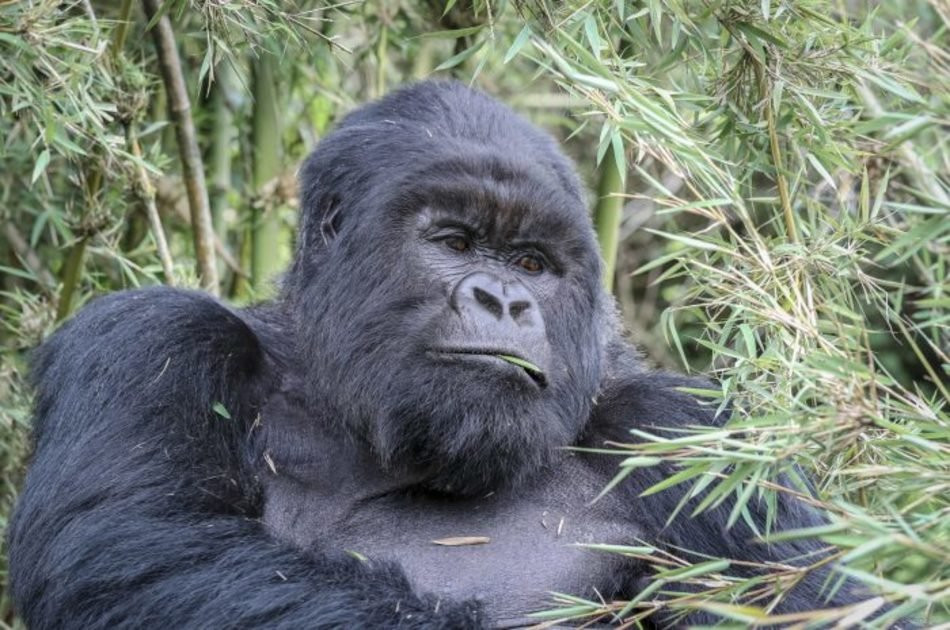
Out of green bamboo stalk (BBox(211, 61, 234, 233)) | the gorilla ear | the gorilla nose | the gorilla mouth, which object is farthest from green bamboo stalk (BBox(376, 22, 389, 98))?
the gorilla mouth

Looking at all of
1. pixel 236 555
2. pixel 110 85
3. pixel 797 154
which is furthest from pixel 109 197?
pixel 797 154

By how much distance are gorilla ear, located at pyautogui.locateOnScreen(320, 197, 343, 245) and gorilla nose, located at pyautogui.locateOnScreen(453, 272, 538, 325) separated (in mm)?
596

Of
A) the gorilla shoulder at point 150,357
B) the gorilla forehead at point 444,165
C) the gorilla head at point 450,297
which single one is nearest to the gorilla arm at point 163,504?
the gorilla shoulder at point 150,357

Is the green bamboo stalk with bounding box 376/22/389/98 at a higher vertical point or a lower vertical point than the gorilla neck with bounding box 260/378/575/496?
higher

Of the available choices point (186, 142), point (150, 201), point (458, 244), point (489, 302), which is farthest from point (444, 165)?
point (186, 142)

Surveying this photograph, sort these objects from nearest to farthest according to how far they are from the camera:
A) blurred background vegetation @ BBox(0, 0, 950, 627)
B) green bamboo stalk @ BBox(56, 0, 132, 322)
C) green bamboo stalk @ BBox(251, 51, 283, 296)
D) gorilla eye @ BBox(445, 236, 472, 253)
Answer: blurred background vegetation @ BBox(0, 0, 950, 627) < gorilla eye @ BBox(445, 236, 472, 253) < green bamboo stalk @ BBox(56, 0, 132, 322) < green bamboo stalk @ BBox(251, 51, 283, 296)

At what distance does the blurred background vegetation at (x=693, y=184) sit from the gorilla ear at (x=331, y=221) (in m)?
0.48

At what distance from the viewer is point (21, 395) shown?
534cm

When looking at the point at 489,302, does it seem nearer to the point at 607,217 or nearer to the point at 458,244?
the point at 458,244

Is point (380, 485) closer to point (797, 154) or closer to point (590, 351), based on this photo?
point (590, 351)

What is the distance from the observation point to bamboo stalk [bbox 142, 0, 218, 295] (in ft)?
17.7

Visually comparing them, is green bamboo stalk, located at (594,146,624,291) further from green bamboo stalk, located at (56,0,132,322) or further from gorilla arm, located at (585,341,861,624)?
green bamboo stalk, located at (56,0,132,322)

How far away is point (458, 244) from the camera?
13.5 feet

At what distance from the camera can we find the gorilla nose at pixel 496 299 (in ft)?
12.8
